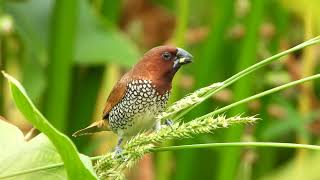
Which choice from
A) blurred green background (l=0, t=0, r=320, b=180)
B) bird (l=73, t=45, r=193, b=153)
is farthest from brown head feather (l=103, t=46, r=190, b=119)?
blurred green background (l=0, t=0, r=320, b=180)

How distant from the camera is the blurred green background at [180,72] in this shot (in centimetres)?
175

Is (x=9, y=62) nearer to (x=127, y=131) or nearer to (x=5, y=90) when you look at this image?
(x=5, y=90)

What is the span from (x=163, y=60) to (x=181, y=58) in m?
0.03

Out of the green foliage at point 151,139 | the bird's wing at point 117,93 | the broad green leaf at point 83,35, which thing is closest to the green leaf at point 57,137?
the green foliage at point 151,139

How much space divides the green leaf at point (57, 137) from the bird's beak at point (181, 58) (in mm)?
257

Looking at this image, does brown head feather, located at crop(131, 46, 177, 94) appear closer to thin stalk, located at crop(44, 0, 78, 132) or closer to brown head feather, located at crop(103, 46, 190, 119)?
brown head feather, located at crop(103, 46, 190, 119)

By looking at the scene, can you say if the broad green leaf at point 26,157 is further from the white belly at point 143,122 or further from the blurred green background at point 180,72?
the blurred green background at point 180,72

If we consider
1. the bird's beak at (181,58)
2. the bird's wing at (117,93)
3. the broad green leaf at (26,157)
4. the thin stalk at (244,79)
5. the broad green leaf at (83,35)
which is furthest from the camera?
the broad green leaf at (83,35)

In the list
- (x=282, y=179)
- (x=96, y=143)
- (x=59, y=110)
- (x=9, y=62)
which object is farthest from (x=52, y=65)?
(x=282, y=179)

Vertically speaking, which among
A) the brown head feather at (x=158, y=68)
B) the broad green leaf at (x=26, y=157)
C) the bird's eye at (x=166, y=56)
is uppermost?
the bird's eye at (x=166, y=56)

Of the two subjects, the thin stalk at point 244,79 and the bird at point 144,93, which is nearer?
the bird at point 144,93

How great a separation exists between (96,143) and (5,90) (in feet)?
1.02

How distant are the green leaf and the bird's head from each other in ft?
0.83

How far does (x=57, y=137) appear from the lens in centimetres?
80
